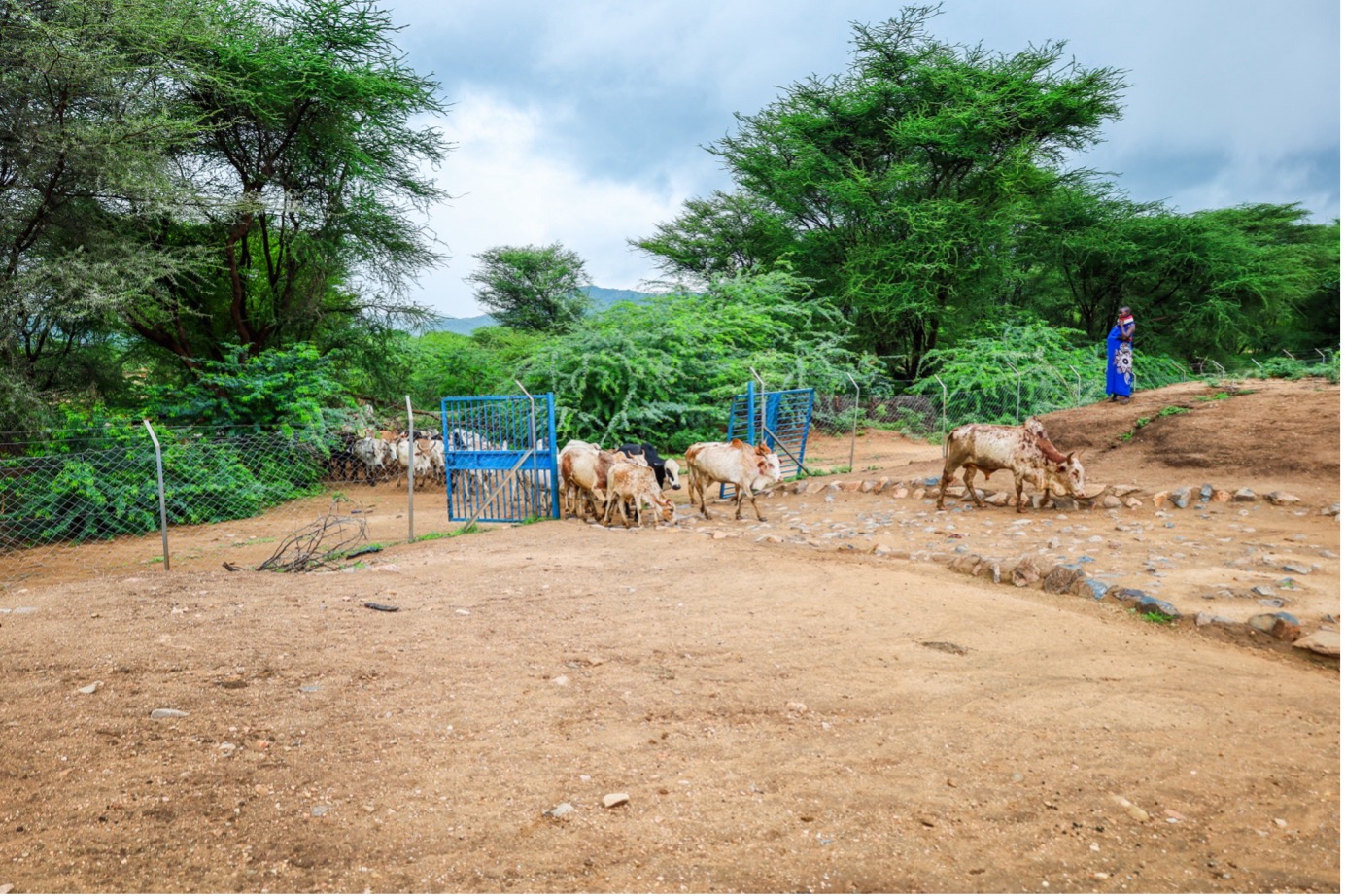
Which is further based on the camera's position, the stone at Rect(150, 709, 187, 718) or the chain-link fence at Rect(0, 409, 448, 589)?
the chain-link fence at Rect(0, 409, 448, 589)

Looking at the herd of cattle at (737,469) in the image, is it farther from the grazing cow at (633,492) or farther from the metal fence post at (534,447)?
the metal fence post at (534,447)

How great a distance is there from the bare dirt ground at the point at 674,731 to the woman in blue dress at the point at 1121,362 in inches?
253

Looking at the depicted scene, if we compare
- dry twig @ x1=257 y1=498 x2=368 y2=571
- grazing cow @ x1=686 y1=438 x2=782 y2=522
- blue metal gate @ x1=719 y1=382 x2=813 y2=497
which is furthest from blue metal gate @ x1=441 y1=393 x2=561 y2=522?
blue metal gate @ x1=719 y1=382 x2=813 y2=497

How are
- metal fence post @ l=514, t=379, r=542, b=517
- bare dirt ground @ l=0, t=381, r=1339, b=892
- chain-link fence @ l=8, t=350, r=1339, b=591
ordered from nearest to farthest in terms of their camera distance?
bare dirt ground @ l=0, t=381, r=1339, b=892 < chain-link fence @ l=8, t=350, r=1339, b=591 < metal fence post @ l=514, t=379, r=542, b=517

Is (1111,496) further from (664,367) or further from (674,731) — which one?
(664,367)

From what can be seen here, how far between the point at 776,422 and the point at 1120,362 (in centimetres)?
582

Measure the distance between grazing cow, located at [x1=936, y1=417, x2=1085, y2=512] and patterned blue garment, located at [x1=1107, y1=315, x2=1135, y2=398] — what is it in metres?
4.35

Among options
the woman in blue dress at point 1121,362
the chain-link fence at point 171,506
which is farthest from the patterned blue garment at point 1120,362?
the chain-link fence at point 171,506

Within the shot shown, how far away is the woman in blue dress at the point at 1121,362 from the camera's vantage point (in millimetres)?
13047

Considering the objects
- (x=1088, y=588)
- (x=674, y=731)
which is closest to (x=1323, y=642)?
(x=1088, y=588)

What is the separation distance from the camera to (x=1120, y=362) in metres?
13.3

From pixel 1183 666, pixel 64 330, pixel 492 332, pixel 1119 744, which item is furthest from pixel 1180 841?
pixel 492 332

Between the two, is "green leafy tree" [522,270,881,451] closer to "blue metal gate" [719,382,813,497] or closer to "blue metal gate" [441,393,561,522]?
"blue metal gate" [719,382,813,497]

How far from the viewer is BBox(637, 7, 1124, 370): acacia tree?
83.6 feet
